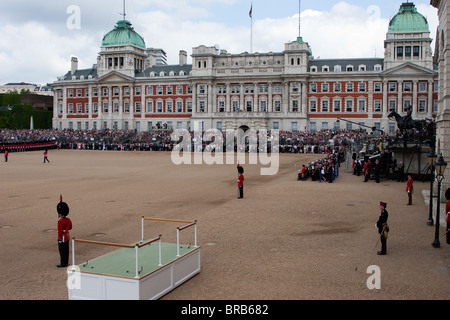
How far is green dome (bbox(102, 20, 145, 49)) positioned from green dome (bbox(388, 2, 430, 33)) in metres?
51.8

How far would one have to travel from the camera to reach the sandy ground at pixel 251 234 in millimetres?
10984

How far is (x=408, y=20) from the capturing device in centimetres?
7712

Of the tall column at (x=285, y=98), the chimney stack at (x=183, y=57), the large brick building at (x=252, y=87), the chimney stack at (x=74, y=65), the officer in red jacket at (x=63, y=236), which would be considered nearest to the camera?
the officer in red jacket at (x=63, y=236)

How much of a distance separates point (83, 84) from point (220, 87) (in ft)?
106

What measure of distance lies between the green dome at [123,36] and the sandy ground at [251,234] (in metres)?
68.8

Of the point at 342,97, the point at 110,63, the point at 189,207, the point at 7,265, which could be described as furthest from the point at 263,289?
the point at 110,63

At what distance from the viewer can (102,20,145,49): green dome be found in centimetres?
9475

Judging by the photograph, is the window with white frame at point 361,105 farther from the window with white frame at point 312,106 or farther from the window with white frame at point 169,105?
the window with white frame at point 169,105

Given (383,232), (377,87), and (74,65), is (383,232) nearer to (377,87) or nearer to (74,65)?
(377,87)

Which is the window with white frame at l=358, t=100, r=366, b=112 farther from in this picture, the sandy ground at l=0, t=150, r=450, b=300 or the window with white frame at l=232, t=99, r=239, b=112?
the sandy ground at l=0, t=150, r=450, b=300

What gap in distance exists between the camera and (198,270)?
11945 millimetres

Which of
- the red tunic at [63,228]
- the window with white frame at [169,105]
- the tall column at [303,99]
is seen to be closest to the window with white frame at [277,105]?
the tall column at [303,99]
